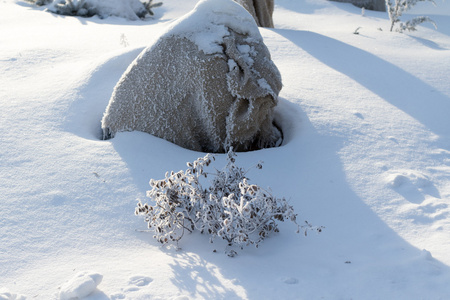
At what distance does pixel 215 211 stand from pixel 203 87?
1147 mm

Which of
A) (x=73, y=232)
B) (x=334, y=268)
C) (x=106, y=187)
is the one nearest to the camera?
(x=334, y=268)

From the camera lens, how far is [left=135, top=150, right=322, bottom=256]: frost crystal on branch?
244cm

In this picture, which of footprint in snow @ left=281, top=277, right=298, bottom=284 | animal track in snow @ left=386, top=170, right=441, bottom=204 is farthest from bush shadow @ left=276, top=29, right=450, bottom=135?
footprint in snow @ left=281, top=277, right=298, bottom=284

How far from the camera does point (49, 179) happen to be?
2.99 meters

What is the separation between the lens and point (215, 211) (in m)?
2.55

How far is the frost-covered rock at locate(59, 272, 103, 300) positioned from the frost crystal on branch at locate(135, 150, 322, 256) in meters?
0.46

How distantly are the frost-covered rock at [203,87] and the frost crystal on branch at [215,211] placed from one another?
0.77 meters

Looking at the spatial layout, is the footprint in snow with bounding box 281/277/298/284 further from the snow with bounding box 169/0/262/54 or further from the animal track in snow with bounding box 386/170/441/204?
the snow with bounding box 169/0/262/54

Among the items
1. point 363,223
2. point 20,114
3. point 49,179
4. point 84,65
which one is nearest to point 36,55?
point 84,65

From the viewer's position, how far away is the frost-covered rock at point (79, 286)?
2.09 m

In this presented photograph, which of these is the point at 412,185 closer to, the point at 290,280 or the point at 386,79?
the point at 290,280

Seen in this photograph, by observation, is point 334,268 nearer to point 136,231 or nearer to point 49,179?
point 136,231

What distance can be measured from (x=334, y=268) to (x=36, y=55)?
402 cm

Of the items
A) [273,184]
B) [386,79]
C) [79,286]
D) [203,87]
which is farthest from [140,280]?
[386,79]
